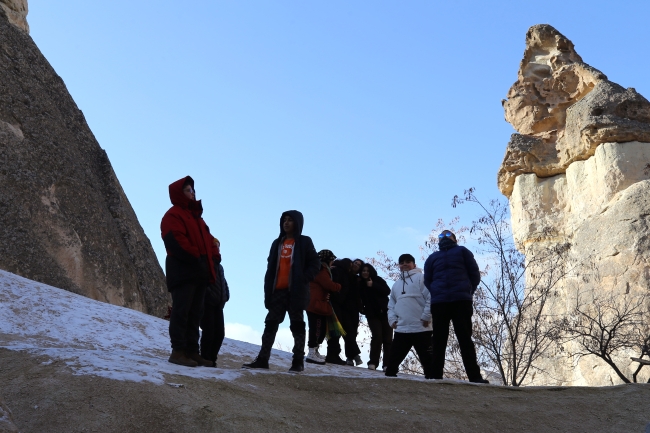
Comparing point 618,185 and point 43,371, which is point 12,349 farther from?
point 618,185

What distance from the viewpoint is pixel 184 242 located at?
21.9 ft

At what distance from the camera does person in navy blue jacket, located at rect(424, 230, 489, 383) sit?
750 cm

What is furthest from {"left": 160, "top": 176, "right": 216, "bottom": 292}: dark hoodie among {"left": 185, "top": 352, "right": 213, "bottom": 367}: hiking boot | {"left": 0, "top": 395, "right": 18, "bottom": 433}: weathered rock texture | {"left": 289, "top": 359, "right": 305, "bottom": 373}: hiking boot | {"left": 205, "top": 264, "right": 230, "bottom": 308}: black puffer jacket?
{"left": 0, "top": 395, "right": 18, "bottom": 433}: weathered rock texture

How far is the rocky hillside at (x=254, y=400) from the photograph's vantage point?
5098 mm

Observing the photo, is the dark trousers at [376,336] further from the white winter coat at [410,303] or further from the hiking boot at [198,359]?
the hiking boot at [198,359]

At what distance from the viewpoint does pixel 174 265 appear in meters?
6.73

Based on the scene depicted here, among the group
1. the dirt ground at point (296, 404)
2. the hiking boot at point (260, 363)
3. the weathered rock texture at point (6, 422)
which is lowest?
the weathered rock texture at point (6, 422)

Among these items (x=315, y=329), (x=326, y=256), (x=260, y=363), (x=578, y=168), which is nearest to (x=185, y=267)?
(x=260, y=363)

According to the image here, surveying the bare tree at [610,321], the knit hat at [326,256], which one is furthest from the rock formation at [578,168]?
the knit hat at [326,256]

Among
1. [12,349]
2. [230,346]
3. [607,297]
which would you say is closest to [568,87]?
[607,297]

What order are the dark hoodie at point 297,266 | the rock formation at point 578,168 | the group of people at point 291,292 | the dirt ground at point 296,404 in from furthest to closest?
1. the rock formation at point 578,168
2. the dark hoodie at point 297,266
3. the group of people at point 291,292
4. the dirt ground at point 296,404

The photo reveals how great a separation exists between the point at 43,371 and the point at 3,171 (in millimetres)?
7414

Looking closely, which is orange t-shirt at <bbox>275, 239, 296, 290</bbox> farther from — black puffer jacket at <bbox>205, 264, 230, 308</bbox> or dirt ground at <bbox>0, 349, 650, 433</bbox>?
dirt ground at <bbox>0, 349, 650, 433</bbox>

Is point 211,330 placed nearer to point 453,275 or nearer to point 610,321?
point 453,275
